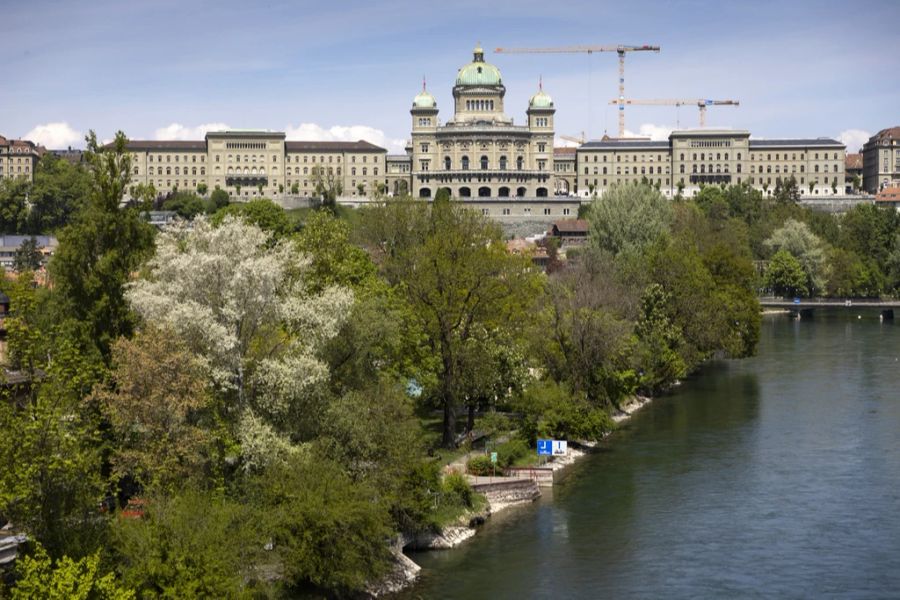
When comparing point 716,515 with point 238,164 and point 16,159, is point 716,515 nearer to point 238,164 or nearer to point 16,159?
point 238,164

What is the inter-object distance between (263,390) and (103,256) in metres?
6.49

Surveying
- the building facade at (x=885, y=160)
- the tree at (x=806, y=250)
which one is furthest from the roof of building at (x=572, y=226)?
the building facade at (x=885, y=160)

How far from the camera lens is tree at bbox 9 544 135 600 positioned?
24484 mm

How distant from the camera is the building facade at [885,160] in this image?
18775 cm

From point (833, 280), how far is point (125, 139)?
89.6m

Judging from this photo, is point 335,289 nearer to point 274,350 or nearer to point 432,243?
point 274,350

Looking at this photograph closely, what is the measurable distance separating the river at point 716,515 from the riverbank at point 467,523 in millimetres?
415

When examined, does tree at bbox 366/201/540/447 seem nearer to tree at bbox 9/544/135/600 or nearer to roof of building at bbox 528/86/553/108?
tree at bbox 9/544/135/600

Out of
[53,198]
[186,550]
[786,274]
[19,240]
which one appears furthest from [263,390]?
[53,198]

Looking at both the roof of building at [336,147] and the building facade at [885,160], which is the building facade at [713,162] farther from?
the roof of building at [336,147]

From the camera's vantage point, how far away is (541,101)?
6599 inches

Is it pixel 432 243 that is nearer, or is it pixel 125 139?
pixel 125 139

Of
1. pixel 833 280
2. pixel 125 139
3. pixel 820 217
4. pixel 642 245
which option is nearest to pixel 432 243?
pixel 125 139

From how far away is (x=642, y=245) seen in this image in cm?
8038
